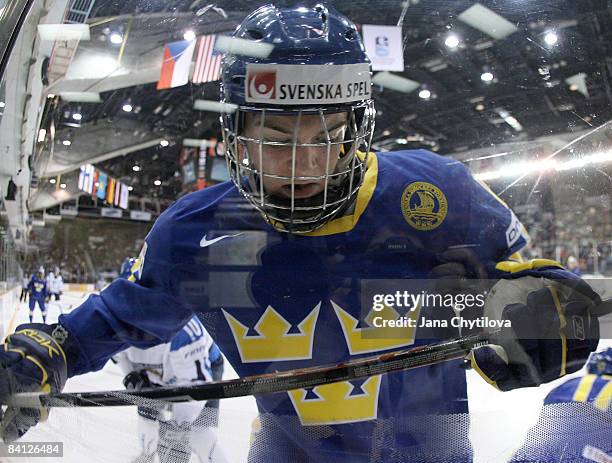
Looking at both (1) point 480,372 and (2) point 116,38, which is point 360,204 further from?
(2) point 116,38

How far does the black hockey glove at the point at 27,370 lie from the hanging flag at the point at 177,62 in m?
0.37

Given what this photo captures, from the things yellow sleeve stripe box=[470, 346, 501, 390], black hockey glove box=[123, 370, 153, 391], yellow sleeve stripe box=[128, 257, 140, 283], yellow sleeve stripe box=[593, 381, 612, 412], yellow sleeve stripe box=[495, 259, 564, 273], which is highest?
yellow sleeve stripe box=[495, 259, 564, 273]

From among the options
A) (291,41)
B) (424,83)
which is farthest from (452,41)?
(291,41)

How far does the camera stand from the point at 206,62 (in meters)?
0.70

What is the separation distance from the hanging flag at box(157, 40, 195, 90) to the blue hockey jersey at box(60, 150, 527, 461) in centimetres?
15

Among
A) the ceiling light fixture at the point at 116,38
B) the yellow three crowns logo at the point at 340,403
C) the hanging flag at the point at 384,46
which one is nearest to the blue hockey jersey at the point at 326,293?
the yellow three crowns logo at the point at 340,403

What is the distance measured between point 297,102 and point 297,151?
0.06m

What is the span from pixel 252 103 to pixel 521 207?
1.16ft

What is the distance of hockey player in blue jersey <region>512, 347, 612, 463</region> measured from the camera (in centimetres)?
58

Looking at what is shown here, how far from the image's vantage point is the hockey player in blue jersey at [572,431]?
0.58m

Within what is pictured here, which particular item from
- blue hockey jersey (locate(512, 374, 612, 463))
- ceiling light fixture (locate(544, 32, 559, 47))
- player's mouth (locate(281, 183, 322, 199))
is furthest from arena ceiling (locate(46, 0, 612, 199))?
blue hockey jersey (locate(512, 374, 612, 463))

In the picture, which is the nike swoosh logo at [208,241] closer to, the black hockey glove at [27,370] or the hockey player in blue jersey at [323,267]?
the hockey player in blue jersey at [323,267]

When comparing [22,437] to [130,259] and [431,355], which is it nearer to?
[130,259]

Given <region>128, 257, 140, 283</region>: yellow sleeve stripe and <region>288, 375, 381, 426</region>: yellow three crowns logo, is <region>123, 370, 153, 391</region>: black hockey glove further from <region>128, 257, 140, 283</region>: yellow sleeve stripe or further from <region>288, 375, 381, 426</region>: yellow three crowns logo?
<region>288, 375, 381, 426</region>: yellow three crowns logo
